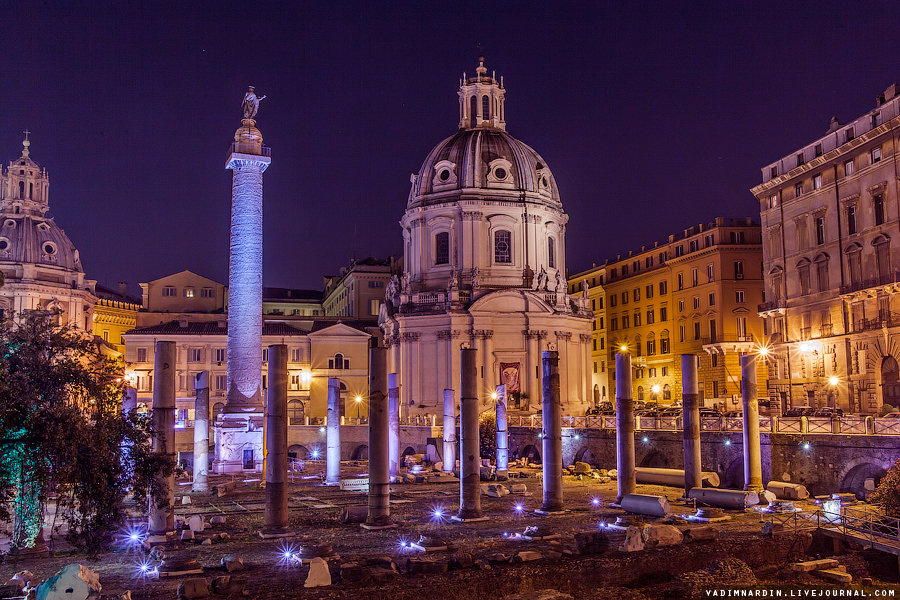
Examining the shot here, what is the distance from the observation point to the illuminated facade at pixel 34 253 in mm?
73062

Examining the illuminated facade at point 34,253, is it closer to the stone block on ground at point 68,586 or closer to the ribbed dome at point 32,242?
the ribbed dome at point 32,242

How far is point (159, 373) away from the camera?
25250 millimetres

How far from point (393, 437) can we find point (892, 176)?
26.7m

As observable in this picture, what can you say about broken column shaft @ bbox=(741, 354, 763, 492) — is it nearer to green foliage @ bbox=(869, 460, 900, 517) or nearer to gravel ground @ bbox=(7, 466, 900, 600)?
gravel ground @ bbox=(7, 466, 900, 600)

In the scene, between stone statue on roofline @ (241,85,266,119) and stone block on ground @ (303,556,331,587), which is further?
stone statue on roofline @ (241,85,266,119)

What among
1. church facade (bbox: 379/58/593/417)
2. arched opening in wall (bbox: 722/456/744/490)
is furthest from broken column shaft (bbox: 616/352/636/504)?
church facade (bbox: 379/58/593/417)

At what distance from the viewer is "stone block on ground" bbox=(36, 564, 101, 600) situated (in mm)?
15312

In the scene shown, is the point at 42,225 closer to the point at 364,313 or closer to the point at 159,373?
the point at 364,313

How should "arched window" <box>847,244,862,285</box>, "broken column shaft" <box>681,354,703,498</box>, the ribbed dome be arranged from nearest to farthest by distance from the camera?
"broken column shaft" <box>681,354,703,498</box> → "arched window" <box>847,244,862,285</box> → the ribbed dome

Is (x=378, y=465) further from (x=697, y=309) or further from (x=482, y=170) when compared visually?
(x=697, y=309)

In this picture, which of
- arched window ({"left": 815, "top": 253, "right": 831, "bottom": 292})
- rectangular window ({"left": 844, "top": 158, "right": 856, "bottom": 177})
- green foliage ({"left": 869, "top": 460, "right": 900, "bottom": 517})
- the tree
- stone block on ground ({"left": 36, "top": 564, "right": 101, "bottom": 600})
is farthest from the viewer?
arched window ({"left": 815, "top": 253, "right": 831, "bottom": 292})

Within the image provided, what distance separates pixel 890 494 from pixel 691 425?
8835mm

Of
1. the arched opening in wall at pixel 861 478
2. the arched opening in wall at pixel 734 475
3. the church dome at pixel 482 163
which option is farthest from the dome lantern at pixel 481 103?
the arched opening in wall at pixel 861 478

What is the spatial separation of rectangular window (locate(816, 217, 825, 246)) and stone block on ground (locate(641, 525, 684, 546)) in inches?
1241
